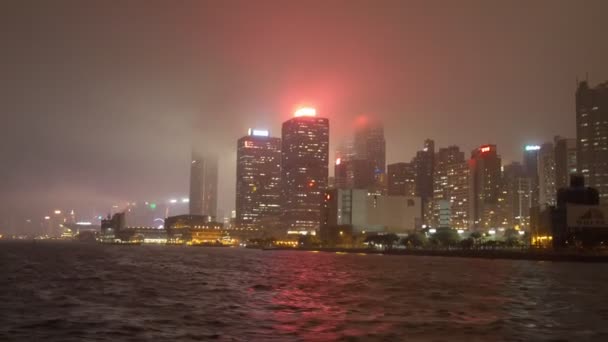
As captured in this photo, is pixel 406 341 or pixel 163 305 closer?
pixel 406 341

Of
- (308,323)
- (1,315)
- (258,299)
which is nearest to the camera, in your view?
(308,323)

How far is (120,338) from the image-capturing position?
33062mm

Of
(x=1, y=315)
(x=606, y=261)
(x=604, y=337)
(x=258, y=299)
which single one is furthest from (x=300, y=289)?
(x=606, y=261)

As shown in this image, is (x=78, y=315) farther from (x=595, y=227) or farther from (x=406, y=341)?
(x=595, y=227)

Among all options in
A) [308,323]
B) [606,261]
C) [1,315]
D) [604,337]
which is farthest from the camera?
[606,261]

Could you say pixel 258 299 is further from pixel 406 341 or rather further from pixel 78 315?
pixel 406 341

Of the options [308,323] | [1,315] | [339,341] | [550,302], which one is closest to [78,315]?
A: [1,315]

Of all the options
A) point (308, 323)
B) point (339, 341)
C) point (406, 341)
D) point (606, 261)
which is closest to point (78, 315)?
point (308, 323)

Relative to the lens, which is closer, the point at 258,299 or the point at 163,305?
the point at 163,305

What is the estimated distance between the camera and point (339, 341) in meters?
32.4

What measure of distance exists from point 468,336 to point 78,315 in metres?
25.0

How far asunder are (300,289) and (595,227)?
5975 inches

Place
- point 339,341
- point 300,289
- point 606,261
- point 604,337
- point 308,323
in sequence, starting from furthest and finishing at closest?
point 606,261
point 300,289
point 308,323
point 604,337
point 339,341

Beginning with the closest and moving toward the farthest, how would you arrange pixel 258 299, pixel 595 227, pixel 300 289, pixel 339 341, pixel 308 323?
pixel 339 341 < pixel 308 323 < pixel 258 299 < pixel 300 289 < pixel 595 227
